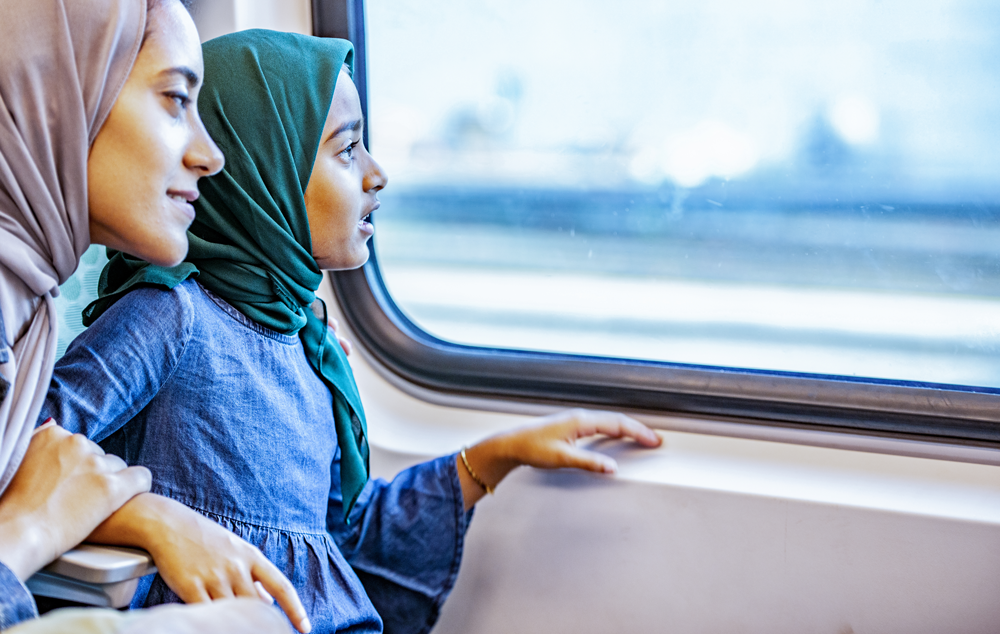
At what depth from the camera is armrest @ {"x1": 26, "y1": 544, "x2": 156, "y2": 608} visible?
82 centimetres

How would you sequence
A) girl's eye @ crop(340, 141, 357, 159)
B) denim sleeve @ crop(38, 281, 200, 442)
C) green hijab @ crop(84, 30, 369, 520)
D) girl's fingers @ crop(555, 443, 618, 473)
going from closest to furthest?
denim sleeve @ crop(38, 281, 200, 442), green hijab @ crop(84, 30, 369, 520), girl's eye @ crop(340, 141, 357, 159), girl's fingers @ crop(555, 443, 618, 473)

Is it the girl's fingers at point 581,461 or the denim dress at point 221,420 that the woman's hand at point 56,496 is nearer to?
the denim dress at point 221,420

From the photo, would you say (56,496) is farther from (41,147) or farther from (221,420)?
(41,147)

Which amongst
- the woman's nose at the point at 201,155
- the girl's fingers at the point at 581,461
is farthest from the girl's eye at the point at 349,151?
the girl's fingers at the point at 581,461

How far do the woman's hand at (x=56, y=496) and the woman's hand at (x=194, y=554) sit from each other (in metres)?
0.03

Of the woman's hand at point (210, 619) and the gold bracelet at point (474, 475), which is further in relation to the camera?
the gold bracelet at point (474, 475)

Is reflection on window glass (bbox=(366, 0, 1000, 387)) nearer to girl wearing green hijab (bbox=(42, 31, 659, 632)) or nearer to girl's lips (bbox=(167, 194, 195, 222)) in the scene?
girl wearing green hijab (bbox=(42, 31, 659, 632))

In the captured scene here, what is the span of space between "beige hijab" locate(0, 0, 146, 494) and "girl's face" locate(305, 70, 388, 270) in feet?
1.23

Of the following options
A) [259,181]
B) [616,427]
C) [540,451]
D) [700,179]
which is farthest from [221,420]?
[700,179]

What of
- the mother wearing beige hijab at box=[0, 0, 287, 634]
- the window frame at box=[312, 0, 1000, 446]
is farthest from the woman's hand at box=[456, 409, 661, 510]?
the mother wearing beige hijab at box=[0, 0, 287, 634]

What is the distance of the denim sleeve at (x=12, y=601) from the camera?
0.75 meters

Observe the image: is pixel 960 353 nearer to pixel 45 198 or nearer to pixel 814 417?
pixel 814 417

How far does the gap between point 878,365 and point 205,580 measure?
1.26 metres

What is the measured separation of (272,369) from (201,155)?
353 mm
